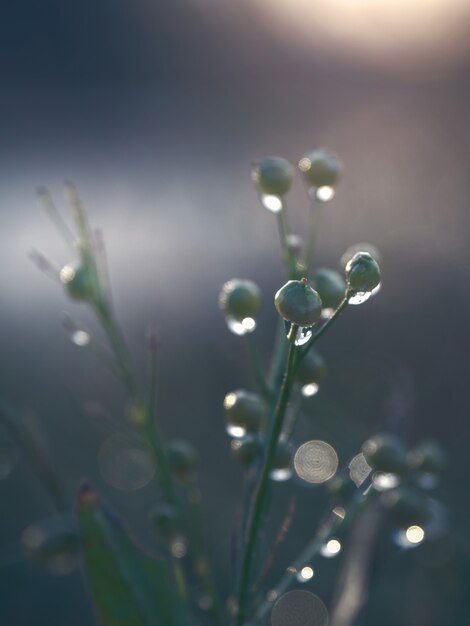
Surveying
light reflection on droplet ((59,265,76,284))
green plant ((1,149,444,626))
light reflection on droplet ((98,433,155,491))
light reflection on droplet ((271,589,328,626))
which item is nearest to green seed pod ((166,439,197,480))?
green plant ((1,149,444,626))

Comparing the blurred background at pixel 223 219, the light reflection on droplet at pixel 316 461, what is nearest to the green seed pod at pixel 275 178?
the blurred background at pixel 223 219

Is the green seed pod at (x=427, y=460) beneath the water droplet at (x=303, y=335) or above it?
beneath

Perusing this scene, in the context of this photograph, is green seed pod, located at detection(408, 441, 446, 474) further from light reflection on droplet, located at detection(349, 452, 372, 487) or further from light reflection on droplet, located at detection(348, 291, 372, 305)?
light reflection on droplet, located at detection(348, 291, 372, 305)

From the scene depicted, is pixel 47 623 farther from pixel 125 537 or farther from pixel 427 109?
pixel 427 109

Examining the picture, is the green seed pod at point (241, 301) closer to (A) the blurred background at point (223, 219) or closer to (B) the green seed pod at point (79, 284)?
(B) the green seed pod at point (79, 284)

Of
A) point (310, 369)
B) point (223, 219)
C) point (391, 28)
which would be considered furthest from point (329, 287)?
point (391, 28)

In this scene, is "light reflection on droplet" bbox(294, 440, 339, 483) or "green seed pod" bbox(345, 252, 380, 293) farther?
"light reflection on droplet" bbox(294, 440, 339, 483)
